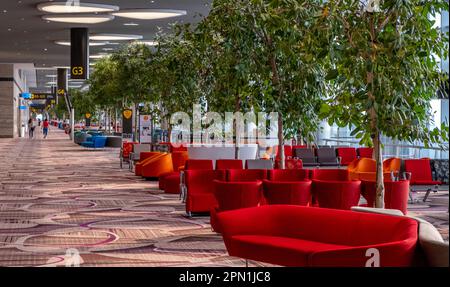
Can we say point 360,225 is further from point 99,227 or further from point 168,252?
point 99,227

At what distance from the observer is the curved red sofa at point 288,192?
34.1 ft

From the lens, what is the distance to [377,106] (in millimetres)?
8336

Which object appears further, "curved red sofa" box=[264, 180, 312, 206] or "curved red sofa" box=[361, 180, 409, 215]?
"curved red sofa" box=[361, 180, 409, 215]

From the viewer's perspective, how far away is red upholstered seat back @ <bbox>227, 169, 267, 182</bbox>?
11375 mm

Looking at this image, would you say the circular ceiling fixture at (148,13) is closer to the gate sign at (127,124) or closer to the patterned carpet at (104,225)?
the patterned carpet at (104,225)

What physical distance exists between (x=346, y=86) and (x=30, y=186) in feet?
36.1

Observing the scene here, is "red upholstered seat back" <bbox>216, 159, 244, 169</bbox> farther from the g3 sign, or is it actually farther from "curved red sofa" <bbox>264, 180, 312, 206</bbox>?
the g3 sign

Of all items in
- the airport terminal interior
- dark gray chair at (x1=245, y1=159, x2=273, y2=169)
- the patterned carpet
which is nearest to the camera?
the airport terminal interior

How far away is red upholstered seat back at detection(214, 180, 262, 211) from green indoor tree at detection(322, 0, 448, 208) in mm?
1917

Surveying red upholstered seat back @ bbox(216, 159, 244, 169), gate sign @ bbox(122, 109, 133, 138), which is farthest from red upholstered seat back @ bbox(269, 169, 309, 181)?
gate sign @ bbox(122, 109, 133, 138)

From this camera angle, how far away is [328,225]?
289 inches

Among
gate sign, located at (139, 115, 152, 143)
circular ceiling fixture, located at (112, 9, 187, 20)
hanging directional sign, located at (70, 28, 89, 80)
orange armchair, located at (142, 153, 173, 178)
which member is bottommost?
orange armchair, located at (142, 153, 173, 178)

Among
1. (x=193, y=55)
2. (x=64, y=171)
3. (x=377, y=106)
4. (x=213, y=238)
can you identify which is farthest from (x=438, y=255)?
(x=64, y=171)

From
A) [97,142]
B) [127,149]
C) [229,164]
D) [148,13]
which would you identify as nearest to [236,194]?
[229,164]
